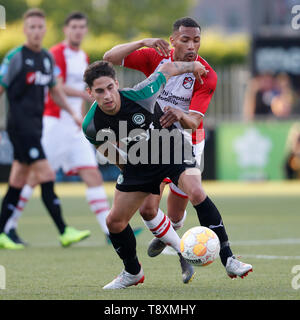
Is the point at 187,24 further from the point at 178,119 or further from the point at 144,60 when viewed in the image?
the point at 178,119

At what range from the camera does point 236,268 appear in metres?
6.22

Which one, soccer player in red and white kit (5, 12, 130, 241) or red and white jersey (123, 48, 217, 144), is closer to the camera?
red and white jersey (123, 48, 217, 144)

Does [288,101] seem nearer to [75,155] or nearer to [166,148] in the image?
[75,155]

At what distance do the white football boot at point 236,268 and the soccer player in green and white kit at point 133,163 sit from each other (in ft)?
0.37

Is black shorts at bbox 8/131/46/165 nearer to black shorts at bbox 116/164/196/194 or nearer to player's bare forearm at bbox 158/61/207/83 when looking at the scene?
black shorts at bbox 116/164/196/194

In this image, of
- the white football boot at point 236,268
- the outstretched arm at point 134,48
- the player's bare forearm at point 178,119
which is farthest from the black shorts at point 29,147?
the white football boot at point 236,268

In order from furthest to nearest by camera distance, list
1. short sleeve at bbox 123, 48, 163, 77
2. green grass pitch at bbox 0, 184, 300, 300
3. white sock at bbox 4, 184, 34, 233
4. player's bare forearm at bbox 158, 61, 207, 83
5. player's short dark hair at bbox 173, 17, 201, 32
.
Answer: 1. white sock at bbox 4, 184, 34, 233
2. short sleeve at bbox 123, 48, 163, 77
3. player's short dark hair at bbox 173, 17, 201, 32
4. player's bare forearm at bbox 158, 61, 207, 83
5. green grass pitch at bbox 0, 184, 300, 300

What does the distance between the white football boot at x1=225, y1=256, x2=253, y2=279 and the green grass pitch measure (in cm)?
9

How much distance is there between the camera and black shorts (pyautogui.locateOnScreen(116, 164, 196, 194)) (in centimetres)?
642

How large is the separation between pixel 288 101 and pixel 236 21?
54.6m

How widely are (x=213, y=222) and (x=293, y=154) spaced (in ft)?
43.8

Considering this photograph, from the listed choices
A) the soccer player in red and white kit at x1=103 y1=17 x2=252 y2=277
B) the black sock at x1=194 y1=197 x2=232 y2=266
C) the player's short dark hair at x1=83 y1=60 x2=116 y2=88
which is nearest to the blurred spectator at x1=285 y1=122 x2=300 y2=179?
the soccer player in red and white kit at x1=103 y1=17 x2=252 y2=277

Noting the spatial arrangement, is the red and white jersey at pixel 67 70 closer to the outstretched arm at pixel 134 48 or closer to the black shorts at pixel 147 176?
the outstretched arm at pixel 134 48

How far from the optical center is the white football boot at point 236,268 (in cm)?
616
